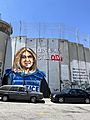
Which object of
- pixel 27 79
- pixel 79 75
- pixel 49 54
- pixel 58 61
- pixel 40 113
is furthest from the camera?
pixel 79 75

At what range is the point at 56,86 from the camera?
1204 inches

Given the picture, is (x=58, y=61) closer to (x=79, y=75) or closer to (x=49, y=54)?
(x=49, y=54)

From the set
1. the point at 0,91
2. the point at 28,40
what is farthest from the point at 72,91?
the point at 28,40

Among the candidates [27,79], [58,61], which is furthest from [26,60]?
[58,61]

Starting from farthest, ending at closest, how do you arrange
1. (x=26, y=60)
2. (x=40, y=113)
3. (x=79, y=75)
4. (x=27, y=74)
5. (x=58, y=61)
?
(x=79, y=75), (x=58, y=61), (x=26, y=60), (x=27, y=74), (x=40, y=113)

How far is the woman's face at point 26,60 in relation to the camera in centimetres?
3080

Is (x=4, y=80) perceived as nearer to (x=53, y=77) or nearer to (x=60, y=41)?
(x=53, y=77)

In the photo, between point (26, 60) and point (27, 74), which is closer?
point (27, 74)

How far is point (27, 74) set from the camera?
30.4 metres

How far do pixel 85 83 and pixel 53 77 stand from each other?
4.73 m

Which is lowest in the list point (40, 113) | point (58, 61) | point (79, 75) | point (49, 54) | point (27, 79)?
point (40, 113)

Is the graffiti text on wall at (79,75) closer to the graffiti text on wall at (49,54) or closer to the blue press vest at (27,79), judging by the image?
the graffiti text on wall at (49,54)

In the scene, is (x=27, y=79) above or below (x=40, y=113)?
above

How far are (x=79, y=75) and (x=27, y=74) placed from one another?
6933 millimetres
